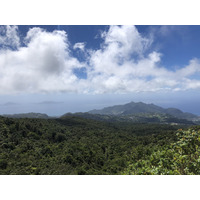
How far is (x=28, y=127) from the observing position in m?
36.7

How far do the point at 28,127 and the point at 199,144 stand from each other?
4122cm

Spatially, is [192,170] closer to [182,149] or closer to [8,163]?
[182,149]

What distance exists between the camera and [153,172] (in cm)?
451

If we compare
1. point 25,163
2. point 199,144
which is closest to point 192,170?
point 199,144

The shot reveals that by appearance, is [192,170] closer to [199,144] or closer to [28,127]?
[199,144]

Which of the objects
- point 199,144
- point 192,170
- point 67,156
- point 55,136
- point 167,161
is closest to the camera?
point 192,170

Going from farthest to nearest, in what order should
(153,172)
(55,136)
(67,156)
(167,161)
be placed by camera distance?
(55,136), (67,156), (167,161), (153,172)

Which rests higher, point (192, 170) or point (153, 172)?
point (192, 170)

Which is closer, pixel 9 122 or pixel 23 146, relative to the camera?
pixel 23 146

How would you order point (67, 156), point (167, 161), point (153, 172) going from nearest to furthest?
point (153, 172) → point (167, 161) → point (67, 156)

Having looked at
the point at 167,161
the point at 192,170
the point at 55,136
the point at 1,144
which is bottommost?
the point at 55,136

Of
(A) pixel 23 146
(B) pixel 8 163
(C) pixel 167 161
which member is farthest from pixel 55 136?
(C) pixel 167 161

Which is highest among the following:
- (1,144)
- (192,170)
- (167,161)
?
(192,170)

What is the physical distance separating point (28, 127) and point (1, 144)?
14.5m
